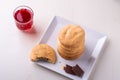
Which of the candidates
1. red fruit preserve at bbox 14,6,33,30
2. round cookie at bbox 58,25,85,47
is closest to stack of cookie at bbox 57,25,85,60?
round cookie at bbox 58,25,85,47

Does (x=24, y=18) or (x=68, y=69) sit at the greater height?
(x=24, y=18)

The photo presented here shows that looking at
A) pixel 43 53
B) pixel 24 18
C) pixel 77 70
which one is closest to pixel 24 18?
pixel 24 18

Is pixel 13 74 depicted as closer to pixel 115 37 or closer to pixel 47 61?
pixel 47 61

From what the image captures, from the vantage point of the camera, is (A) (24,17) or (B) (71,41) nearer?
(B) (71,41)

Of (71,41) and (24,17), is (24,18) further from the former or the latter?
(71,41)

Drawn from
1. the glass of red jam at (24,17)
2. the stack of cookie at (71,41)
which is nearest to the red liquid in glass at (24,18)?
the glass of red jam at (24,17)

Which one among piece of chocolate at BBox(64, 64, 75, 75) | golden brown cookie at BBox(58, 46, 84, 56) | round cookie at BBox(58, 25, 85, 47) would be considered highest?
round cookie at BBox(58, 25, 85, 47)

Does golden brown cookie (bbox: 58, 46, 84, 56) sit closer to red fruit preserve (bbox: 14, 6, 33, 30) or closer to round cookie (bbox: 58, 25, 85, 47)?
round cookie (bbox: 58, 25, 85, 47)
